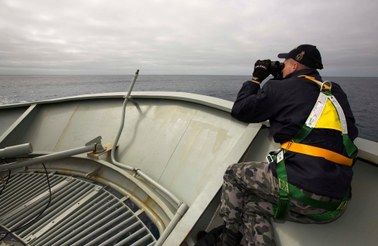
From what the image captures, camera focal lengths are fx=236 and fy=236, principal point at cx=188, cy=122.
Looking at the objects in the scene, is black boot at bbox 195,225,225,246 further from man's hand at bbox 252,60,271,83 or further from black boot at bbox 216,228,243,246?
man's hand at bbox 252,60,271,83

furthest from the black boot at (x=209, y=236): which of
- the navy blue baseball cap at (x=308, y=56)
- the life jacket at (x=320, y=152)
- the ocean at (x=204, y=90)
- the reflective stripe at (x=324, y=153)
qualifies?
the ocean at (x=204, y=90)

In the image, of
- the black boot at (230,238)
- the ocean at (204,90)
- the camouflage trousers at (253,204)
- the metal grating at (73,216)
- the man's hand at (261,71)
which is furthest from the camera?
the ocean at (204,90)

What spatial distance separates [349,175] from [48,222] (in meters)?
3.06

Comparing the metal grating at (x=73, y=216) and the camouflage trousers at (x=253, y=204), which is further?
the metal grating at (x=73, y=216)

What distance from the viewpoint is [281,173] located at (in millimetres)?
1649

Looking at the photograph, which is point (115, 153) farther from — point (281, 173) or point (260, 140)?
point (281, 173)

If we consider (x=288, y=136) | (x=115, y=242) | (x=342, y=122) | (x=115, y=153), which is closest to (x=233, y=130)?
(x=288, y=136)

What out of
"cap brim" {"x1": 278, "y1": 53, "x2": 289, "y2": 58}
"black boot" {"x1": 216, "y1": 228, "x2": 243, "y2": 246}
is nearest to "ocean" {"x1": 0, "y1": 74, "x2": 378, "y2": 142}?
"cap brim" {"x1": 278, "y1": 53, "x2": 289, "y2": 58}

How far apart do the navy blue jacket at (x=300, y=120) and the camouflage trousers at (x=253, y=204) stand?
0.41 feet

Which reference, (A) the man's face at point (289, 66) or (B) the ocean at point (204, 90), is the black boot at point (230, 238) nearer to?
(A) the man's face at point (289, 66)

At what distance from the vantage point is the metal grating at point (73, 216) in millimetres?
2471

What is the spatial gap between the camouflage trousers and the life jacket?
45mm

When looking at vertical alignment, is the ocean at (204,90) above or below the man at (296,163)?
below

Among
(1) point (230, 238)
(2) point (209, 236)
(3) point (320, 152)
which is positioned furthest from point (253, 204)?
(3) point (320, 152)
